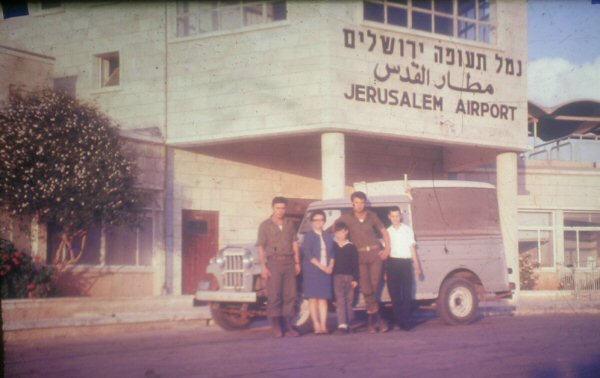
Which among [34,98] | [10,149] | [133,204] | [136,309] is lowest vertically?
[136,309]

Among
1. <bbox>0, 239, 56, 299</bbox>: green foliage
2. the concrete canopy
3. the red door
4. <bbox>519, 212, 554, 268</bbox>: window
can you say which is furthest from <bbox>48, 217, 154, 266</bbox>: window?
the concrete canopy

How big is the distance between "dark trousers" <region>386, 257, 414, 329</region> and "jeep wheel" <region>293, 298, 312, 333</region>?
1.31m

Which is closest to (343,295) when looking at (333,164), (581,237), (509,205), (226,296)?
(226,296)

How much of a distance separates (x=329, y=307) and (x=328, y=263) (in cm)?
148

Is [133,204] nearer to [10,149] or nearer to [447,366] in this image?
[10,149]

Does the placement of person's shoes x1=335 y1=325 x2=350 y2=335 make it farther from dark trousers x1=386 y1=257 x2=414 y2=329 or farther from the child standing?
dark trousers x1=386 y1=257 x2=414 y2=329

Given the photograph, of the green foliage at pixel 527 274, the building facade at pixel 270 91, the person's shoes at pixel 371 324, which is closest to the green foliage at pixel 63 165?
the building facade at pixel 270 91

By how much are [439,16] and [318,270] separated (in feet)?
39.9

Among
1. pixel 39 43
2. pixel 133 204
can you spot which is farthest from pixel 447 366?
pixel 39 43

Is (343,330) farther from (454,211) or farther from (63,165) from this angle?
(63,165)

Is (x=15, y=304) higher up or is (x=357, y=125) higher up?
(x=357, y=125)

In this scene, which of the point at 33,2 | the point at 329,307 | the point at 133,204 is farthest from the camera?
the point at 33,2

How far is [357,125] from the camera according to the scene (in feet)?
60.1

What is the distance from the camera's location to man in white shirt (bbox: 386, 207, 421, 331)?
38.1 feet
